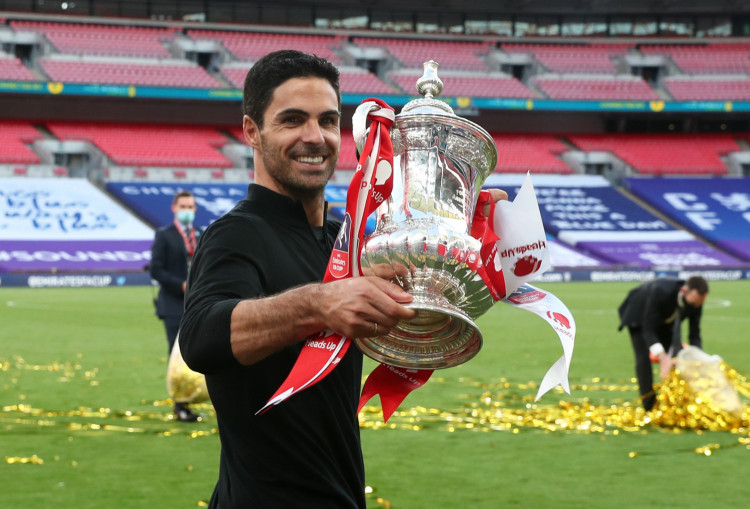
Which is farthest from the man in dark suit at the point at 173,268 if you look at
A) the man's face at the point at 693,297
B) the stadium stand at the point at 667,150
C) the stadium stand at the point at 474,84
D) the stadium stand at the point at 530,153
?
the stadium stand at the point at 667,150

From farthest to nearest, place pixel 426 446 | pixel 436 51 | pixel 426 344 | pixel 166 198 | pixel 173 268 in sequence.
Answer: pixel 436 51, pixel 166 198, pixel 173 268, pixel 426 446, pixel 426 344

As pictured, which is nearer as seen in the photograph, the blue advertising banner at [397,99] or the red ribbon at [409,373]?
the red ribbon at [409,373]

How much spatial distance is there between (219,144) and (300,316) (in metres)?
37.7

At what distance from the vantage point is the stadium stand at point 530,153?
3991 cm

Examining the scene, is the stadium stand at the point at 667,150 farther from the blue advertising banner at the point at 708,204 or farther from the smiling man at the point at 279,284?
the smiling man at the point at 279,284

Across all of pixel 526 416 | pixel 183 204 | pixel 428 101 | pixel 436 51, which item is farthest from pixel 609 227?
pixel 428 101

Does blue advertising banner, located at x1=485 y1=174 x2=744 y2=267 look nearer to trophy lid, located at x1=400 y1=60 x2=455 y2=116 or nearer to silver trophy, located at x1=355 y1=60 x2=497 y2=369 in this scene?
trophy lid, located at x1=400 y1=60 x2=455 y2=116

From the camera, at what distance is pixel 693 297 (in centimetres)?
838

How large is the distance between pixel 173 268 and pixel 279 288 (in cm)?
588

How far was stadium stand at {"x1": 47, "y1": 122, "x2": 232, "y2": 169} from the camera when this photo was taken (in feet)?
120

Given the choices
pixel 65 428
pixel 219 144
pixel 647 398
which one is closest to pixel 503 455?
pixel 647 398

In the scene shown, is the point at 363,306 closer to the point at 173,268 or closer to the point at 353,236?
the point at 353,236

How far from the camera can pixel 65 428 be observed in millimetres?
7859

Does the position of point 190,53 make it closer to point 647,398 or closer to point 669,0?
point 669,0
